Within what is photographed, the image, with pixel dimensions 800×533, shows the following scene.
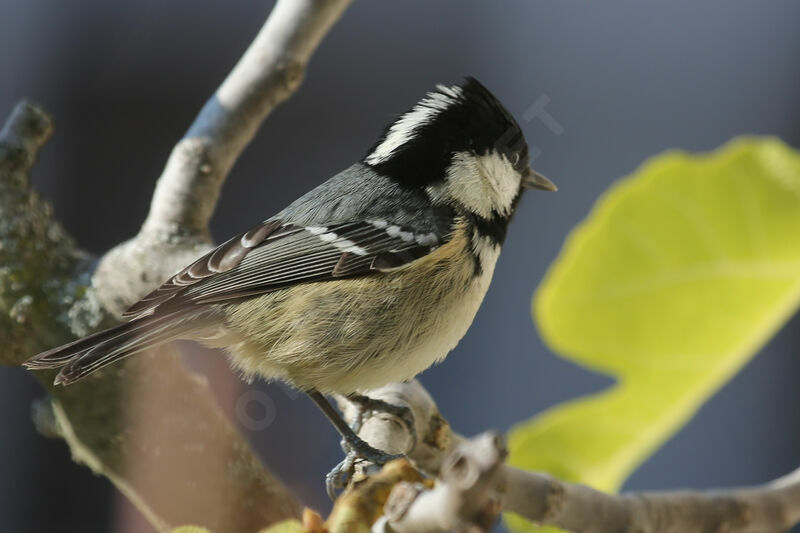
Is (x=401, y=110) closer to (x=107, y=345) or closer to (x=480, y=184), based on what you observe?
(x=480, y=184)

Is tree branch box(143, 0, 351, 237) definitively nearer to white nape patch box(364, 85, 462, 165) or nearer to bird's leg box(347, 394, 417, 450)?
white nape patch box(364, 85, 462, 165)

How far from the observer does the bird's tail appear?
1.36 ft

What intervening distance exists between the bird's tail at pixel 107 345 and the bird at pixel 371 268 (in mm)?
16

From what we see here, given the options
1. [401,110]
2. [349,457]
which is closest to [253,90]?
[401,110]

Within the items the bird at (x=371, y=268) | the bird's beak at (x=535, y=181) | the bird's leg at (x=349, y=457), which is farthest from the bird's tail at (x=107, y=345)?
the bird's beak at (x=535, y=181)

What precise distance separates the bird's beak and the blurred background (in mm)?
21

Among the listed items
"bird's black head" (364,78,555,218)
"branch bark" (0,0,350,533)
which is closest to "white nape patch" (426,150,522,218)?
"bird's black head" (364,78,555,218)

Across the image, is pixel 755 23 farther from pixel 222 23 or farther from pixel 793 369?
pixel 222 23

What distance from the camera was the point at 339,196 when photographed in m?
0.53

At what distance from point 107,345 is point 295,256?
0.14 metres

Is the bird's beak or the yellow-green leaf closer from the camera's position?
the yellow-green leaf

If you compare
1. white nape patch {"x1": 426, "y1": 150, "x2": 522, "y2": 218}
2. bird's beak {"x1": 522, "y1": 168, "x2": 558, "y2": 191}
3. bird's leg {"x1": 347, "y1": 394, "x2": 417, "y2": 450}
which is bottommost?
bird's leg {"x1": 347, "y1": 394, "x2": 417, "y2": 450}

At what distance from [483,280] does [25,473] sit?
43 cm

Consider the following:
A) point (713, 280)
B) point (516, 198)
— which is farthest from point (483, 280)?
point (713, 280)
